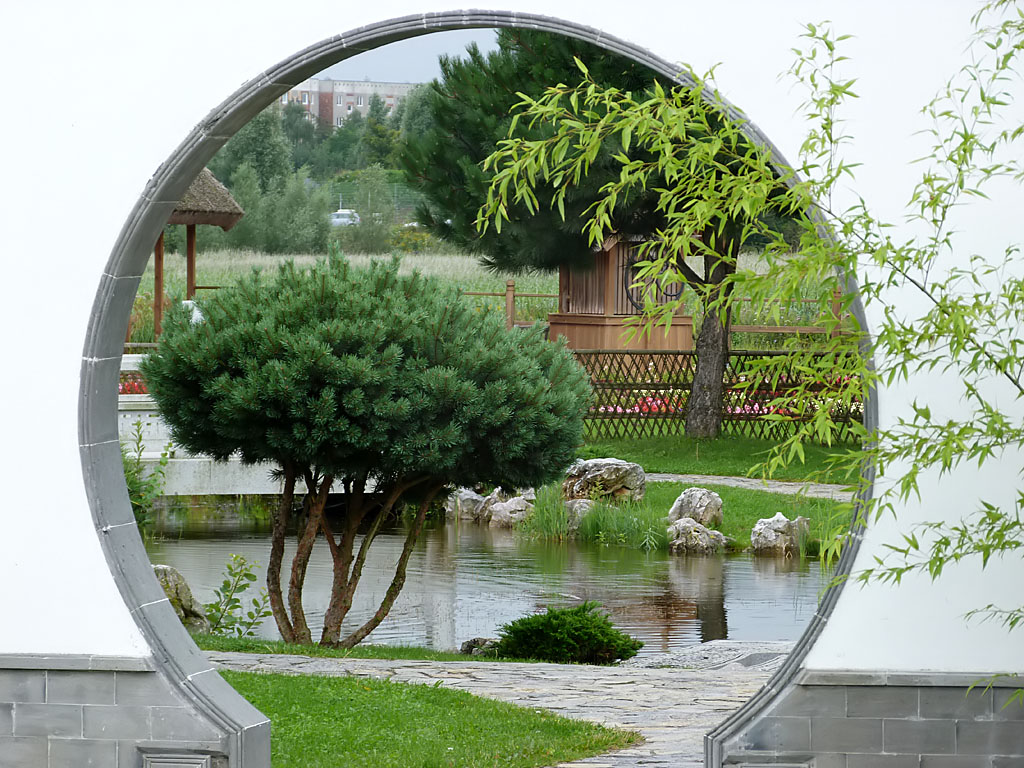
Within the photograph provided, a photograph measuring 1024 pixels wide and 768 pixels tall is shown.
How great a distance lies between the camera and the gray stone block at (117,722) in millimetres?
3512

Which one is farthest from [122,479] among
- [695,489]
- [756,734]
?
[695,489]

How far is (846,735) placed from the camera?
3336 millimetres

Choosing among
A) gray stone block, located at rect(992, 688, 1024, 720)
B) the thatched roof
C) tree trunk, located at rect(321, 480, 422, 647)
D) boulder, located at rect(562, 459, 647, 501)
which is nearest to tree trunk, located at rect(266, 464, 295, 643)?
tree trunk, located at rect(321, 480, 422, 647)

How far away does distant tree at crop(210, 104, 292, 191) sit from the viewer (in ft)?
87.4

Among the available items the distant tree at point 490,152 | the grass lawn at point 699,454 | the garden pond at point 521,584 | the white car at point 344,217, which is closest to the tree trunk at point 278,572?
the garden pond at point 521,584

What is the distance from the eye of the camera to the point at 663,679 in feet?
19.2

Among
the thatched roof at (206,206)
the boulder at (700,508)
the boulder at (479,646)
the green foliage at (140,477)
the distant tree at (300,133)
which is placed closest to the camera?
the boulder at (479,646)

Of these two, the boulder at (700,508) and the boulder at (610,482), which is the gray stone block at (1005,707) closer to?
the boulder at (700,508)

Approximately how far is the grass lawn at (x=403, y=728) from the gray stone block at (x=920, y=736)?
1.29 m

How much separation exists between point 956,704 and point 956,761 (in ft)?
0.49

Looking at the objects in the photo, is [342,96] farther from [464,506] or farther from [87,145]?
[87,145]

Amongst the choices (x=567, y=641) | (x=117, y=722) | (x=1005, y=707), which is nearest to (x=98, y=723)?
(x=117, y=722)

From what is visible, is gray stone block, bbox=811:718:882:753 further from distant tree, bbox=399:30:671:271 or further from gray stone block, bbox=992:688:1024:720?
distant tree, bbox=399:30:671:271

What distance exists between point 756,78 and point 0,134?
214cm
